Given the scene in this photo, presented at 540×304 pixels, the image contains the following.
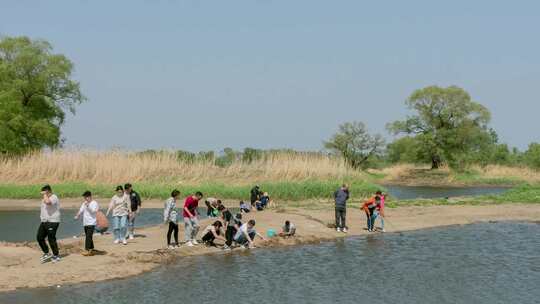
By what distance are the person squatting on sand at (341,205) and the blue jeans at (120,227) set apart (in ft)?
31.9

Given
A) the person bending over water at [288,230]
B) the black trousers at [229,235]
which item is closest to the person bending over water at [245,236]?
the black trousers at [229,235]

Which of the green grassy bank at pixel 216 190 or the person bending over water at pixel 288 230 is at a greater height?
the green grassy bank at pixel 216 190

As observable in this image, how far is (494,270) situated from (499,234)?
9.29m

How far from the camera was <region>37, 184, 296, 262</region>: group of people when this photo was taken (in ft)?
60.1

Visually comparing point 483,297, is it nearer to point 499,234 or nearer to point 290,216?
point 499,234

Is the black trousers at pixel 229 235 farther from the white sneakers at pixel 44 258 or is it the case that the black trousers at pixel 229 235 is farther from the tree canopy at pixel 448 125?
the tree canopy at pixel 448 125

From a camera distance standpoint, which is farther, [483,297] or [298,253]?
[298,253]

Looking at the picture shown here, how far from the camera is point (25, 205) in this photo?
40.2m

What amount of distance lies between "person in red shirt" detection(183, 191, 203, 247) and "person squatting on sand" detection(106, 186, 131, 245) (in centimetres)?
209

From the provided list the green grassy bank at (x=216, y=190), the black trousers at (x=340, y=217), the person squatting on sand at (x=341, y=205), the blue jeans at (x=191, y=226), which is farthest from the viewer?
the green grassy bank at (x=216, y=190)

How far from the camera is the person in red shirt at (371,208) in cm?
2789

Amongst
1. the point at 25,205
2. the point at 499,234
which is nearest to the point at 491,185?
the point at 499,234

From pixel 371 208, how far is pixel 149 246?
35.9 feet

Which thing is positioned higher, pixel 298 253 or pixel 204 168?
pixel 204 168
